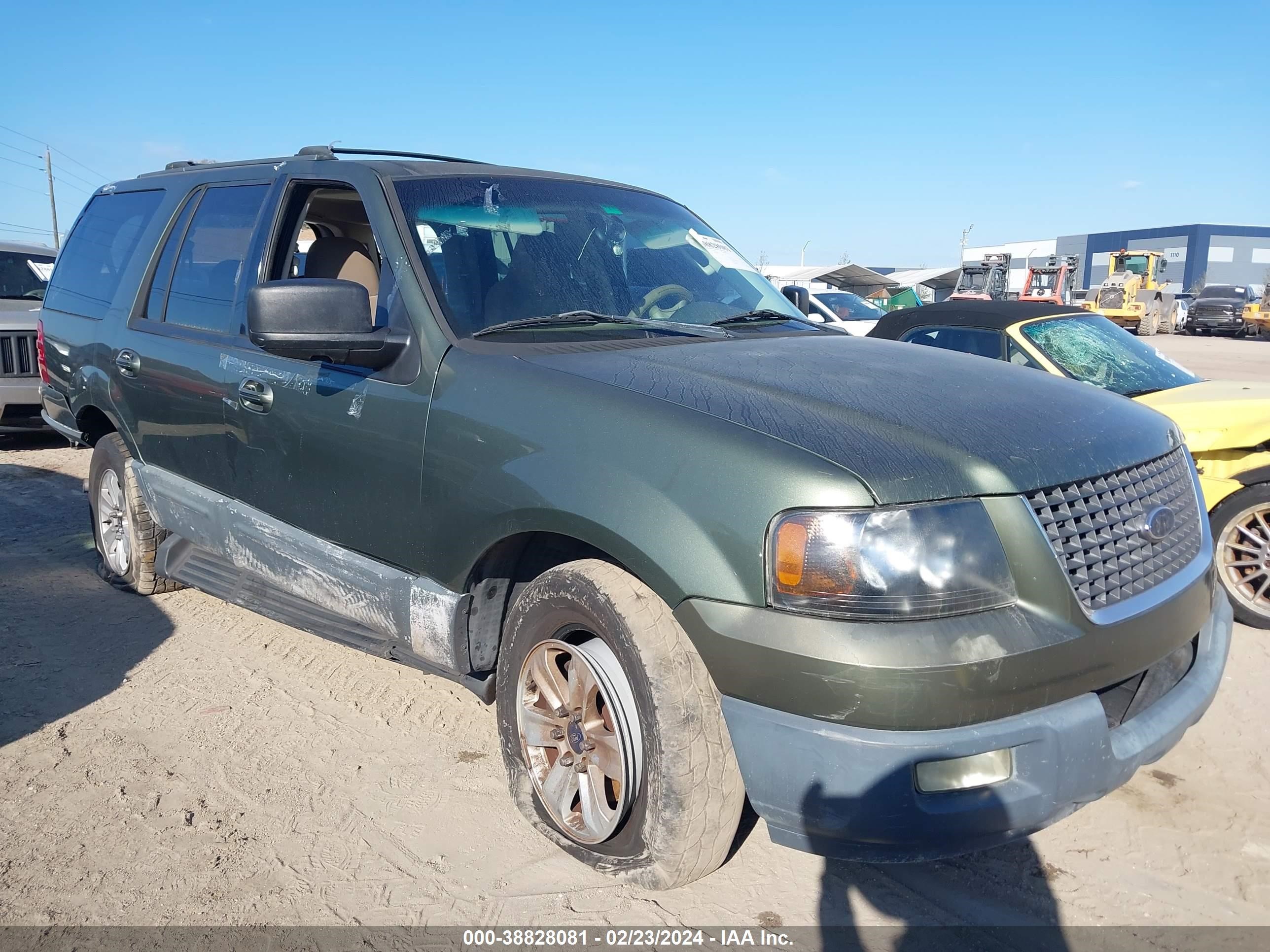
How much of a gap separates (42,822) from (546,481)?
197cm

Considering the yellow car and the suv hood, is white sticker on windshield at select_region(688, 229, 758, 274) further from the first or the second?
the yellow car

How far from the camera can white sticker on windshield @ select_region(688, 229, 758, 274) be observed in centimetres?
387

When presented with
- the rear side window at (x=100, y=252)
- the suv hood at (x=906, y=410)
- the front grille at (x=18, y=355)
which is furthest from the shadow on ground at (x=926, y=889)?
the front grille at (x=18, y=355)

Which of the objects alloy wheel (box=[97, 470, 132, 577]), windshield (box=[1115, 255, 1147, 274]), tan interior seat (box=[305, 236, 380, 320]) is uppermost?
windshield (box=[1115, 255, 1147, 274])

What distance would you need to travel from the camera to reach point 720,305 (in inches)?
140

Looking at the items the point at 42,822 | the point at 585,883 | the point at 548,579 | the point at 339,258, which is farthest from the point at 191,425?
the point at 585,883

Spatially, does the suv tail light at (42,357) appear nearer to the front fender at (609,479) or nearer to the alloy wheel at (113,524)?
the alloy wheel at (113,524)

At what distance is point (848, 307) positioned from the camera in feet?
59.1

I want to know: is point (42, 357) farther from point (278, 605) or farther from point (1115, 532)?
point (1115, 532)

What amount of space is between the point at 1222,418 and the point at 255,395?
4.65m

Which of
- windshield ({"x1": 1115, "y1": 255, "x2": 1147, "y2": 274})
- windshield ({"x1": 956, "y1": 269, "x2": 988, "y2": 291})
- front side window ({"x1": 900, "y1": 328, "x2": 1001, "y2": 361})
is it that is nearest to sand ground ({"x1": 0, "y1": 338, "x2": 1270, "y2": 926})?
front side window ({"x1": 900, "y1": 328, "x2": 1001, "y2": 361})

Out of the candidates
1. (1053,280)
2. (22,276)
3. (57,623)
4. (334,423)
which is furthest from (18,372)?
(1053,280)

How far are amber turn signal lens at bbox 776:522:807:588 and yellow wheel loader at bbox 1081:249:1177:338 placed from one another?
33207 millimetres

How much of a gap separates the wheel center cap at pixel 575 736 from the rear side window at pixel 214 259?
7.08 ft
